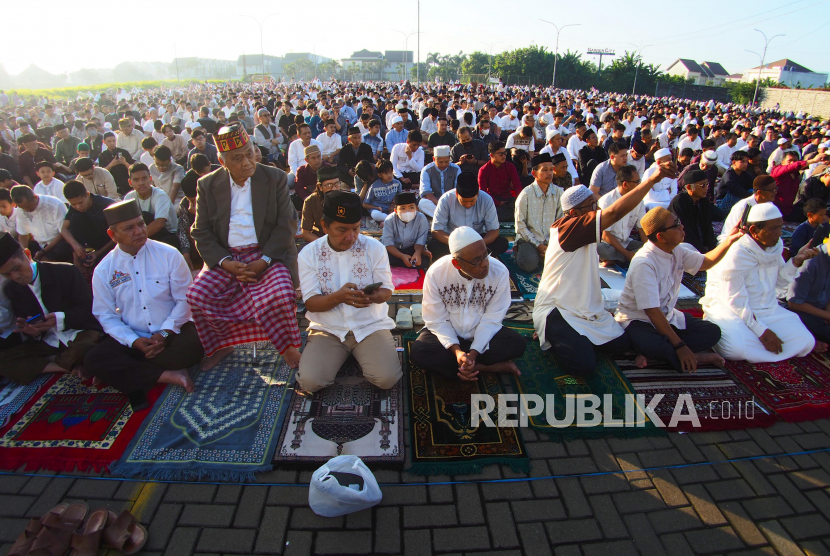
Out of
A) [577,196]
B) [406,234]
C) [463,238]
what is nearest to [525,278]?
[406,234]

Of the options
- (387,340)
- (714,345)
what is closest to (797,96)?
(714,345)

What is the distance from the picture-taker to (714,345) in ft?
12.4

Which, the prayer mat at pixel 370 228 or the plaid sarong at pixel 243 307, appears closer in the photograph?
the plaid sarong at pixel 243 307

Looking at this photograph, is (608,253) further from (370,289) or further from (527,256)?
(370,289)

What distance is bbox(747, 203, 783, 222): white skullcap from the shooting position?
3.59 metres

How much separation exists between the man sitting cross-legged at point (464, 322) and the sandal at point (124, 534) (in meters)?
1.94

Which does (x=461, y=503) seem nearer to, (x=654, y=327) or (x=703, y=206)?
(x=654, y=327)

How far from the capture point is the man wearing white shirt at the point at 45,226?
5195 mm

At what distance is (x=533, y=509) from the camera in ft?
8.11

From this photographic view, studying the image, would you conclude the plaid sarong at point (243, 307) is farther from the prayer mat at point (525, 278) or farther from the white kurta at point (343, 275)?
the prayer mat at point (525, 278)

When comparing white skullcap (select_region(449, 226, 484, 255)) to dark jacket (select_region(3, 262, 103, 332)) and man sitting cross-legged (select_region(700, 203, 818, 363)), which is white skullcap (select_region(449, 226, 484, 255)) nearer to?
man sitting cross-legged (select_region(700, 203, 818, 363))

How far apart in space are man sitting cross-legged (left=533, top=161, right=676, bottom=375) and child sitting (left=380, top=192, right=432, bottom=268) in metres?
2.07

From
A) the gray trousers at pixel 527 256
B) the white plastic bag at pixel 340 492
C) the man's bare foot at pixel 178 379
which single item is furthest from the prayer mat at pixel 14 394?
the gray trousers at pixel 527 256

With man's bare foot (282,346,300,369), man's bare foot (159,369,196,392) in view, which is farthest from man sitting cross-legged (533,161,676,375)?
man's bare foot (159,369,196,392)
